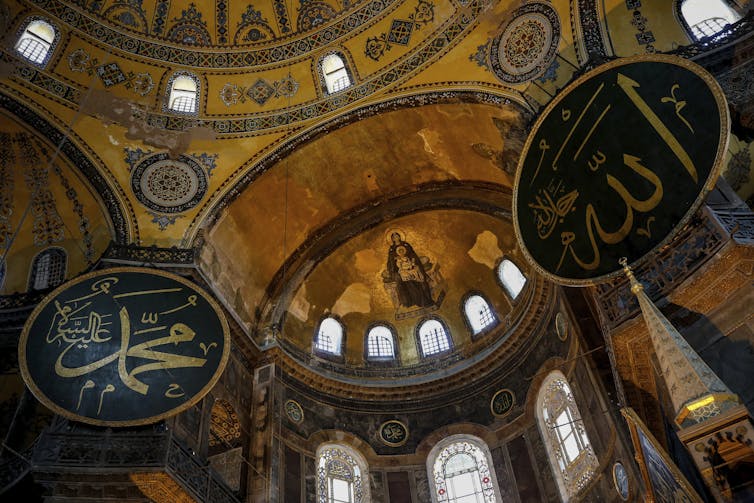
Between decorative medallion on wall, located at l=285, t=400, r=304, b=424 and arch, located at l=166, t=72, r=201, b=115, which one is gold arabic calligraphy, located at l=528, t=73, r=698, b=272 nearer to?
decorative medallion on wall, located at l=285, t=400, r=304, b=424

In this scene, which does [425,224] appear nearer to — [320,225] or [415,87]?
[320,225]

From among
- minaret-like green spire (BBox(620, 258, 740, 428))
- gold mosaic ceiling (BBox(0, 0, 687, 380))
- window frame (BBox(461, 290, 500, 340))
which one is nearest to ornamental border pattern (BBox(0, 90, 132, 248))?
gold mosaic ceiling (BBox(0, 0, 687, 380))

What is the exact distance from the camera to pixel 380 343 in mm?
14039

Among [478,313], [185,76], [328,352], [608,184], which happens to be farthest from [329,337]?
[608,184]

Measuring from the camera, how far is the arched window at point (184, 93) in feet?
42.8

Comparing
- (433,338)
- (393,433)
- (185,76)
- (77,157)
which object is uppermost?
(185,76)

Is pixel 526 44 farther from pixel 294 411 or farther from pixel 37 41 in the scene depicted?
pixel 37 41

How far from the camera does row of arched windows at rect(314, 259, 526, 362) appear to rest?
43.5 ft

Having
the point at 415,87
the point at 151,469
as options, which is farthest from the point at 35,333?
the point at 415,87

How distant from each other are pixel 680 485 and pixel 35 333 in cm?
806

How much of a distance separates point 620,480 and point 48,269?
10.1 m

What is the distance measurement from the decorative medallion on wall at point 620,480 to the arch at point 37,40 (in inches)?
461

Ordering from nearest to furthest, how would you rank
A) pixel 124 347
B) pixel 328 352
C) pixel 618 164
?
pixel 618 164, pixel 124 347, pixel 328 352

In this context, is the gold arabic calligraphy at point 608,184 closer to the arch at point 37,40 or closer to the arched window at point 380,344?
the arched window at point 380,344
